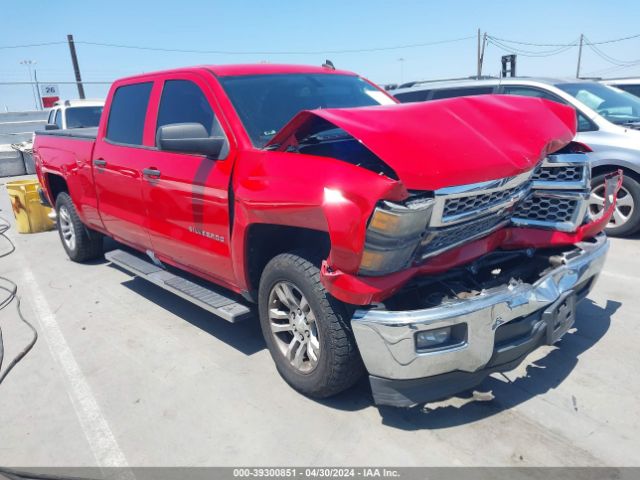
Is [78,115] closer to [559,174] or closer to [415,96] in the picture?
[415,96]

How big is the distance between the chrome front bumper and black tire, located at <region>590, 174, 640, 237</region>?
4082 mm

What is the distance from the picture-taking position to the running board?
3.41 meters

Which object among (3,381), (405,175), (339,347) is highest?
(405,175)

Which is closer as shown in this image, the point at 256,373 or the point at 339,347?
the point at 339,347

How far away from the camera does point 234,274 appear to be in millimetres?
3428

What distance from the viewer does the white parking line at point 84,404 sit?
2.76 meters

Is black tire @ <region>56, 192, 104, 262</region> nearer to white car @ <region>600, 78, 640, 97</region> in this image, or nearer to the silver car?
the silver car

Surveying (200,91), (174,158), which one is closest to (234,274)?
(174,158)

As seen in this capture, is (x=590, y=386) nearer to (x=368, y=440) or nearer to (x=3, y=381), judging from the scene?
(x=368, y=440)

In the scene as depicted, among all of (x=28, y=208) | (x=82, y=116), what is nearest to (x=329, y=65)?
(x=28, y=208)

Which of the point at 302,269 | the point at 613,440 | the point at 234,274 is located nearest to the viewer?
the point at 613,440

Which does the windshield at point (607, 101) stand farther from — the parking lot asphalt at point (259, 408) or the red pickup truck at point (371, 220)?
the red pickup truck at point (371, 220)

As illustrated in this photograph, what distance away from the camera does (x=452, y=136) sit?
2.63 metres

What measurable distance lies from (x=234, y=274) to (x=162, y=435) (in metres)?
1.07
